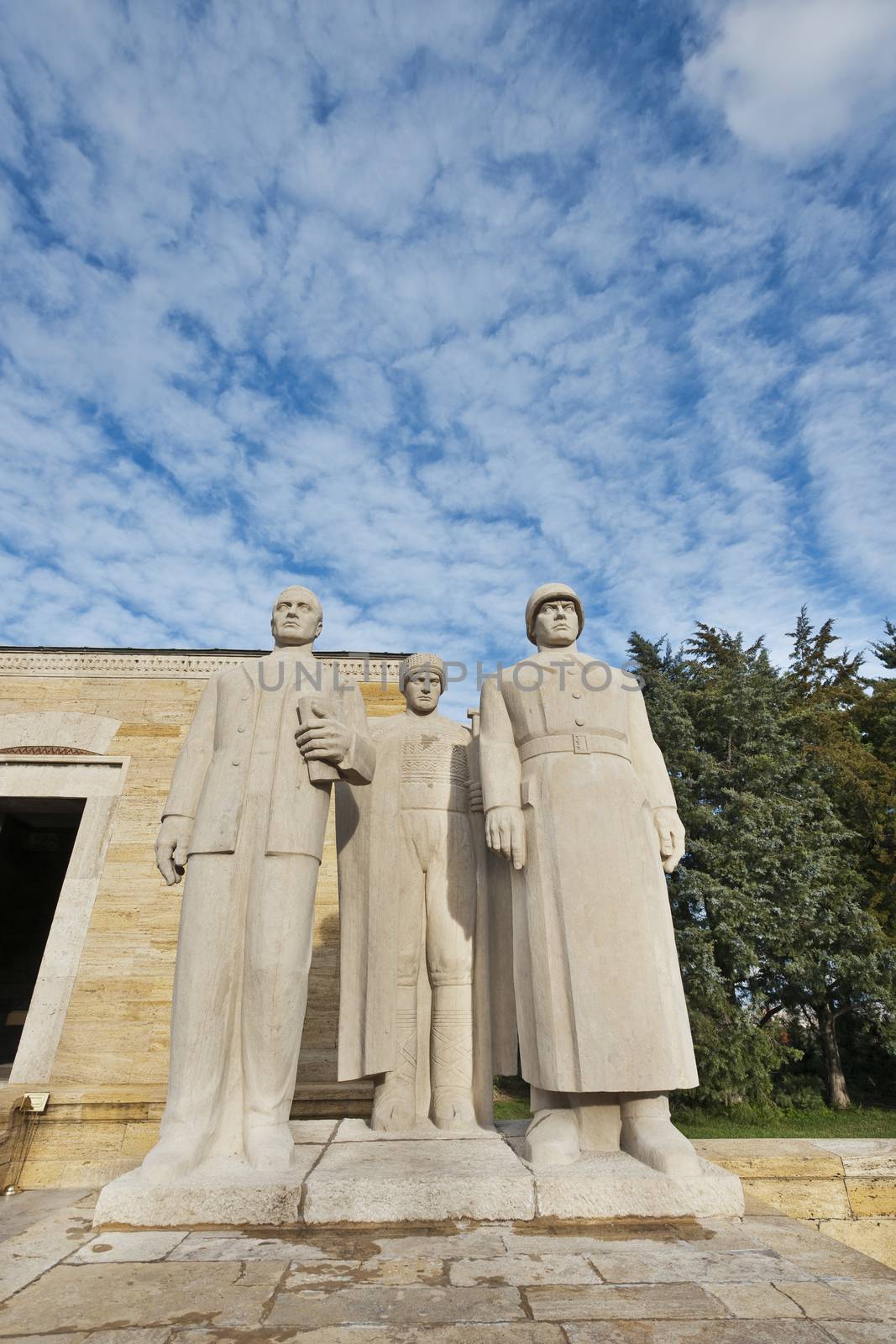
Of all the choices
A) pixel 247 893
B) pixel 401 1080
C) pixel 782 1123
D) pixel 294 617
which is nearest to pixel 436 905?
pixel 401 1080

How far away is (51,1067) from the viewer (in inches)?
327

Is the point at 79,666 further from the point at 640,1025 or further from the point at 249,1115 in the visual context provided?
the point at 640,1025

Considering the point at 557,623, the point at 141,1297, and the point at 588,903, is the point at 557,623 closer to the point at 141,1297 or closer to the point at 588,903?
the point at 588,903

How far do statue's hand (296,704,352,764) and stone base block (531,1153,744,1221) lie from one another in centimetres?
217

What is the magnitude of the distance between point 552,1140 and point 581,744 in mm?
1958

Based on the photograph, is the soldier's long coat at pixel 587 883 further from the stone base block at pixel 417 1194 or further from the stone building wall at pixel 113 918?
the stone building wall at pixel 113 918

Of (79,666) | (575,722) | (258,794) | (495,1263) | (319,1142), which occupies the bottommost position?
(495,1263)

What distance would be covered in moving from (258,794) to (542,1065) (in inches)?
79.7

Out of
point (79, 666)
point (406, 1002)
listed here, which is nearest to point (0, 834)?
point (79, 666)

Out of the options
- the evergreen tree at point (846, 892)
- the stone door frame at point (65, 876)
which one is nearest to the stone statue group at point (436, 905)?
Answer: the stone door frame at point (65, 876)

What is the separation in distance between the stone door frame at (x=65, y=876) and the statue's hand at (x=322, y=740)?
22.5 feet

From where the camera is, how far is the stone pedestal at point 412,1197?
114 inches

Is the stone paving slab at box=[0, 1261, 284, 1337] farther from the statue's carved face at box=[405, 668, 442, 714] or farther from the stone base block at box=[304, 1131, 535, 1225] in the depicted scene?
the statue's carved face at box=[405, 668, 442, 714]

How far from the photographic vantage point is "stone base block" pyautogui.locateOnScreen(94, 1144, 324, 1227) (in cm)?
287
